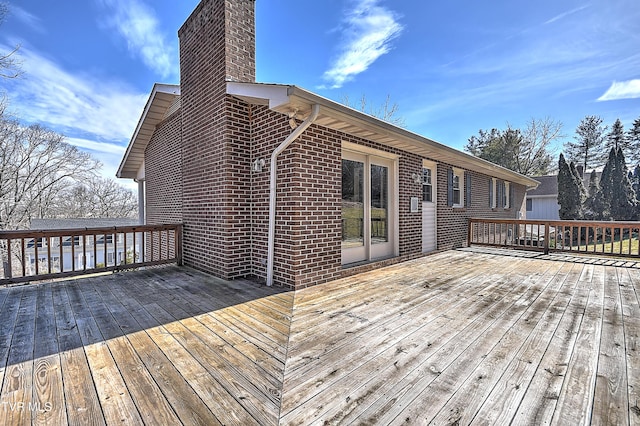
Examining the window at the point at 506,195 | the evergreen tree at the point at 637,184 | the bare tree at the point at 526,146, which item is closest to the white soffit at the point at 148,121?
the window at the point at 506,195

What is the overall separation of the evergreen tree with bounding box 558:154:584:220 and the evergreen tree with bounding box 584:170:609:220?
1699mm

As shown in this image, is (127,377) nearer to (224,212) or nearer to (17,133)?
(224,212)

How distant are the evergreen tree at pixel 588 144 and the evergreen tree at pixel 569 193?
521 inches

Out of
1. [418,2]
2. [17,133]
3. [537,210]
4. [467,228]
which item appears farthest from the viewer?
[537,210]

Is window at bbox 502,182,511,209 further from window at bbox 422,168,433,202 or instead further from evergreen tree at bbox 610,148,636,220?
evergreen tree at bbox 610,148,636,220

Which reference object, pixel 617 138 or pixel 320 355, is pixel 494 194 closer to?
pixel 320 355

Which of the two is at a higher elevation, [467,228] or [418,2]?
[418,2]

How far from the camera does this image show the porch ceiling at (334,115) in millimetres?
3246

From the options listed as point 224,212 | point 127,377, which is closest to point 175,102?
point 224,212

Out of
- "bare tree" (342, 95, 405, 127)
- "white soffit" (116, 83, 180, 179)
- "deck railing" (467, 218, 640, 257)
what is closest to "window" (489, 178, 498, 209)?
"deck railing" (467, 218, 640, 257)

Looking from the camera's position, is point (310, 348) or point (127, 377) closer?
point (127, 377)

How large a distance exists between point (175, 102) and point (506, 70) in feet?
34.3

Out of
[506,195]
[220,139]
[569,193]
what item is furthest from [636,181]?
[220,139]

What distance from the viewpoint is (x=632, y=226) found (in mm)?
5871
